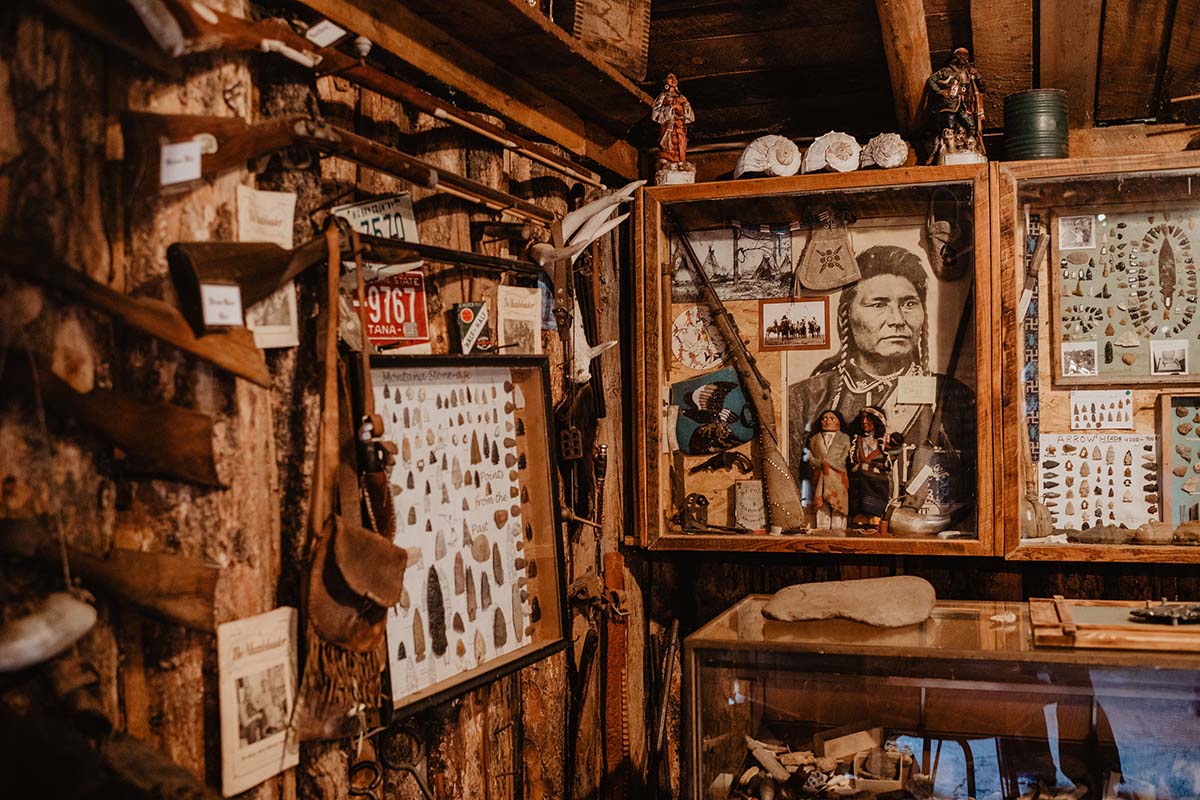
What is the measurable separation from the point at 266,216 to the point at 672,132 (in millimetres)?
1861

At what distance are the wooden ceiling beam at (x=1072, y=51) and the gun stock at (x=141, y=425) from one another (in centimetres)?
278

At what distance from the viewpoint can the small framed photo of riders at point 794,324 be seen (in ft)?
11.3

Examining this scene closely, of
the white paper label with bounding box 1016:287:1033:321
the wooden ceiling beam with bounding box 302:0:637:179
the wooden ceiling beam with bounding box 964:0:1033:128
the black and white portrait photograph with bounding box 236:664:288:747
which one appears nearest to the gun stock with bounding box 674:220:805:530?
the wooden ceiling beam with bounding box 302:0:637:179

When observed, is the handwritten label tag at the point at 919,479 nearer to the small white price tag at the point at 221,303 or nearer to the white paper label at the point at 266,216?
the white paper label at the point at 266,216

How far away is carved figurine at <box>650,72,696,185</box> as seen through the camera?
3379 millimetres

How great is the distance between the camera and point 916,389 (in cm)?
332

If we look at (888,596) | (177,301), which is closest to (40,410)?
(177,301)

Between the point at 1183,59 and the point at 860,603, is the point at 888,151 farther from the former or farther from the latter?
the point at 860,603

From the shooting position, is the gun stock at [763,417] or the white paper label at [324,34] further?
the gun stock at [763,417]

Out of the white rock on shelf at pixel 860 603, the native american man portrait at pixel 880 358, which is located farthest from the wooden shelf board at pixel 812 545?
the white rock on shelf at pixel 860 603

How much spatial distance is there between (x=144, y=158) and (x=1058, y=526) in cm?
272

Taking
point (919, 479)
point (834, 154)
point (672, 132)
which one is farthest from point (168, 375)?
point (919, 479)

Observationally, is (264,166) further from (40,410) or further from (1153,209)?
(1153,209)

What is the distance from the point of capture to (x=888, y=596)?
261 cm
